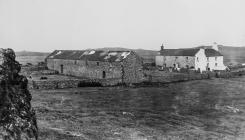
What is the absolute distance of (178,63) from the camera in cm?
7025

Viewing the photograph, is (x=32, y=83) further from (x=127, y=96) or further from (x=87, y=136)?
(x=87, y=136)

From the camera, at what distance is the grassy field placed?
1677 cm

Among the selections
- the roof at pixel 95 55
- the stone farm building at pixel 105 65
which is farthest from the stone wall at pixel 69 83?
the roof at pixel 95 55

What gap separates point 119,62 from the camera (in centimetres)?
4231

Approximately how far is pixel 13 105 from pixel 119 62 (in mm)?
36306

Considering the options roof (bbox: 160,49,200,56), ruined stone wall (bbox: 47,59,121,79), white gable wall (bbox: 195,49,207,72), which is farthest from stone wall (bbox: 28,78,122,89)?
roof (bbox: 160,49,200,56)

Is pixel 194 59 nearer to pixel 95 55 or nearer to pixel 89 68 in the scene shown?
pixel 95 55

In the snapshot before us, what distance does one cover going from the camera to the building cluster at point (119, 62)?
42.8 metres

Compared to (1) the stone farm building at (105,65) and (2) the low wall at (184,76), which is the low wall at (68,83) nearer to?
(1) the stone farm building at (105,65)

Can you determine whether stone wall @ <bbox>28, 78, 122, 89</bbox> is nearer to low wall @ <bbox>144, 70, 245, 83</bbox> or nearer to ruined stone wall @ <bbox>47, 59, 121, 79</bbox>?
ruined stone wall @ <bbox>47, 59, 121, 79</bbox>

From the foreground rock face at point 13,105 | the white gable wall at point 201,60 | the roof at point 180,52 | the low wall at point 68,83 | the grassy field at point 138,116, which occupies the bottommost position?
the grassy field at point 138,116

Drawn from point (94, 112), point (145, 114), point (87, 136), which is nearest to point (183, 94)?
point (145, 114)

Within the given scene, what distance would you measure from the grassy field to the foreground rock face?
Result: 826 cm

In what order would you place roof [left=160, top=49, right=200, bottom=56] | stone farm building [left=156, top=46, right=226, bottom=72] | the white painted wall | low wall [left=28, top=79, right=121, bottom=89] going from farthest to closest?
the white painted wall → roof [left=160, top=49, right=200, bottom=56] → stone farm building [left=156, top=46, right=226, bottom=72] → low wall [left=28, top=79, right=121, bottom=89]
